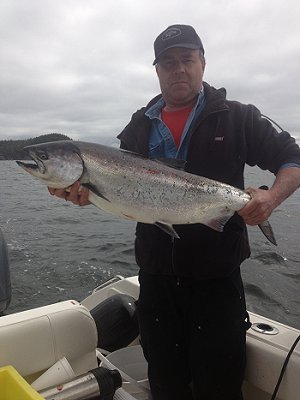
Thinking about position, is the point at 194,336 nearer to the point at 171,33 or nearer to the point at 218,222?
the point at 218,222

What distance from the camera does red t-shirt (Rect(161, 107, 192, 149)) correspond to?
3621 mm

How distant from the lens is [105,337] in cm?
504

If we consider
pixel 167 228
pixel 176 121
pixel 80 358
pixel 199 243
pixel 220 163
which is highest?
pixel 176 121

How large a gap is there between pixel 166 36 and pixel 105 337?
3485 mm

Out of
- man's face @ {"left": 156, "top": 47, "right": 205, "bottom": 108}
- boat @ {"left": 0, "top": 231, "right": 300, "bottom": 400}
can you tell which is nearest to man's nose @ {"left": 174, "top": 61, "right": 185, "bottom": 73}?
man's face @ {"left": 156, "top": 47, "right": 205, "bottom": 108}

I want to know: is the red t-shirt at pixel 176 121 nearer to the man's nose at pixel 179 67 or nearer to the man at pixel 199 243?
the man at pixel 199 243

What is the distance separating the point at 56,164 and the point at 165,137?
0.97m

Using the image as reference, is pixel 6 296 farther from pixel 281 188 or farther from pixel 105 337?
pixel 281 188

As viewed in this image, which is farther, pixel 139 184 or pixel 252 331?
pixel 252 331

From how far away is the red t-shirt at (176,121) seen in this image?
11.9ft

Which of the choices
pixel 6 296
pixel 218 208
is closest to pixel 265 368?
pixel 218 208

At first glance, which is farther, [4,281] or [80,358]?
[4,281]

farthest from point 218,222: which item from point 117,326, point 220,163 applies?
point 117,326

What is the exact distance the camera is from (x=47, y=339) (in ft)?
11.6
